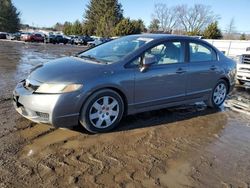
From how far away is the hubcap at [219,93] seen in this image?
6.68m

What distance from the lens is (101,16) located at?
68.1m

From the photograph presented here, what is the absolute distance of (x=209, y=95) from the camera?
651 cm

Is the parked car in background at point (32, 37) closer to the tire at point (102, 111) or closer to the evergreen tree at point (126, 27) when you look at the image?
the evergreen tree at point (126, 27)

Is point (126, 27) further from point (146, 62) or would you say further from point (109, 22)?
point (146, 62)

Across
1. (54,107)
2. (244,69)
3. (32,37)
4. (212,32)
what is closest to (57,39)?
(32,37)

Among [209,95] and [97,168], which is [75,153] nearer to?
[97,168]

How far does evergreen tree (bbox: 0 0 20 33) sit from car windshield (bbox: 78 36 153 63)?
6310 centimetres

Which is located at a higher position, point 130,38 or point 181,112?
point 130,38

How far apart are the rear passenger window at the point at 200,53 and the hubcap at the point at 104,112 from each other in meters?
2.01

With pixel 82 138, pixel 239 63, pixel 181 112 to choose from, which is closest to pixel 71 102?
pixel 82 138

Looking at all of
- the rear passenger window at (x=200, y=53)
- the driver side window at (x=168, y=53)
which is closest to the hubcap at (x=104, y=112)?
the driver side window at (x=168, y=53)

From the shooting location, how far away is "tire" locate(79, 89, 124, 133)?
4.62 m

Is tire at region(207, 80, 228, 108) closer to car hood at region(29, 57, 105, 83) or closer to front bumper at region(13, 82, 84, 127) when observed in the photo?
car hood at region(29, 57, 105, 83)

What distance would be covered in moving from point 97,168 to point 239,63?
25.8 feet
